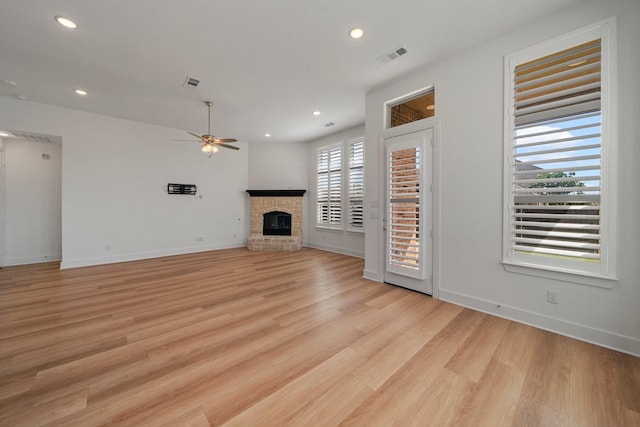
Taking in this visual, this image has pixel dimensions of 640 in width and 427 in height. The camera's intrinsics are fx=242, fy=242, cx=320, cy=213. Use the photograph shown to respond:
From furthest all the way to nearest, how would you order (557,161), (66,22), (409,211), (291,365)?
(409,211) < (66,22) < (557,161) < (291,365)

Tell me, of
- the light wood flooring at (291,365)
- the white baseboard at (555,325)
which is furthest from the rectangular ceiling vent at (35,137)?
the white baseboard at (555,325)

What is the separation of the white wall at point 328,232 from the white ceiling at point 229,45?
70.3 inches

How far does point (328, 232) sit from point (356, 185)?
1.57 m

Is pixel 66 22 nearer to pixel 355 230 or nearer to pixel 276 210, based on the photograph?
pixel 276 210

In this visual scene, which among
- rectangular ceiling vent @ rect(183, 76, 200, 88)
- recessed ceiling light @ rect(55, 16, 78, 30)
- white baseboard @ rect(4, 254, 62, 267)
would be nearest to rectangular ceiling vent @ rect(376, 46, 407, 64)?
rectangular ceiling vent @ rect(183, 76, 200, 88)

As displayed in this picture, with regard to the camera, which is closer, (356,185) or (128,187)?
(128,187)

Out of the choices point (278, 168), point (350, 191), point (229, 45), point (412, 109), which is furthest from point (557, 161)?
point (278, 168)

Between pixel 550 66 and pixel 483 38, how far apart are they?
75 centimetres

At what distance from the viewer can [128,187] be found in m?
5.38

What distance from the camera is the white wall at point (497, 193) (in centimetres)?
202

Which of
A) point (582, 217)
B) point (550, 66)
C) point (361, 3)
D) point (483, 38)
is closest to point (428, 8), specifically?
point (361, 3)

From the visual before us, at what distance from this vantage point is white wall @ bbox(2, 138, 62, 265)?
4.93 metres

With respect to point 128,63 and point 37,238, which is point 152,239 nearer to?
point 37,238

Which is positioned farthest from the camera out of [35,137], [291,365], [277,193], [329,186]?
[277,193]
